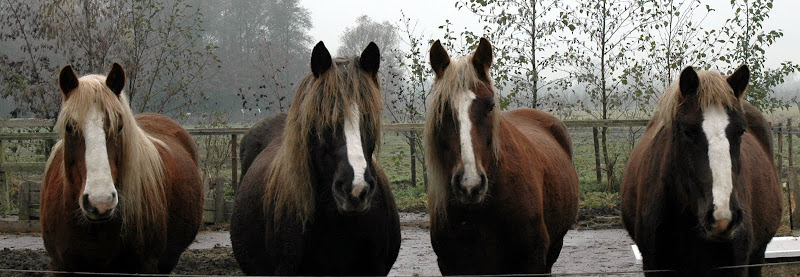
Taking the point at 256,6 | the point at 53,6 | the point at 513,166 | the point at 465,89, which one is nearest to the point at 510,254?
the point at 513,166

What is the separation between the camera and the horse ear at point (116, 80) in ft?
15.0

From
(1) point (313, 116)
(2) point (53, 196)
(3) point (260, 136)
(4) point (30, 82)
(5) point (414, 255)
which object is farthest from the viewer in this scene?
(4) point (30, 82)

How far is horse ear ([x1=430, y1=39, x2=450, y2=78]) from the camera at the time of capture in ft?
15.1

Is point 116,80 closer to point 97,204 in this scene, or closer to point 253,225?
point 97,204

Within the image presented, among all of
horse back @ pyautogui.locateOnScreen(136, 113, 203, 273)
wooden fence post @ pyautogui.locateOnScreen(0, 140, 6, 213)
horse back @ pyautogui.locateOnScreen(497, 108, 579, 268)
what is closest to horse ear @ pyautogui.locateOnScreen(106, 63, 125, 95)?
horse back @ pyautogui.locateOnScreen(136, 113, 203, 273)

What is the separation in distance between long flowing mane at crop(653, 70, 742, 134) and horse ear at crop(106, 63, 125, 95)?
3.07m

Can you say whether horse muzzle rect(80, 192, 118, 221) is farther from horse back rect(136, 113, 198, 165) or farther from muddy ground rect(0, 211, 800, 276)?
muddy ground rect(0, 211, 800, 276)

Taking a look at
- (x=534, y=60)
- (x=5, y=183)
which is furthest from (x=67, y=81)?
(x=534, y=60)

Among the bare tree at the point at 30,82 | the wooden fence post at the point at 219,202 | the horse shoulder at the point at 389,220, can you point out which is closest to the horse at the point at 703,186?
the horse shoulder at the point at 389,220

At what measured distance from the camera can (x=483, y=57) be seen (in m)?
4.57

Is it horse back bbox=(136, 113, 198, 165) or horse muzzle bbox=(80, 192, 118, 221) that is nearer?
horse muzzle bbox=(80, 192, 118, 221)

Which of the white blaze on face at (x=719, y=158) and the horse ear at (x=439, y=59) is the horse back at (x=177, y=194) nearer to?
the horse ear at (x=439, y=59)

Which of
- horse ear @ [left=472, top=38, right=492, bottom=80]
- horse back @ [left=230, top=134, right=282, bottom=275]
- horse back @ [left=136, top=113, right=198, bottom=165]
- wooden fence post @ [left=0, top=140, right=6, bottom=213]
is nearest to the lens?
horse ear @ [left=472, top=38, right=492, bottom=80]

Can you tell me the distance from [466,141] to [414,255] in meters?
4.58
